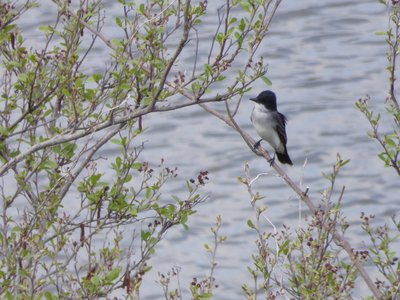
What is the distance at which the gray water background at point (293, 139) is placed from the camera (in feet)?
41.7

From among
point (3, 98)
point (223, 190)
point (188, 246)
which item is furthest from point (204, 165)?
point (3, 98)

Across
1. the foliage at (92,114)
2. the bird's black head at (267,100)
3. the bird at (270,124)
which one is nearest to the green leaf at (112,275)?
the foliage at (92,114)

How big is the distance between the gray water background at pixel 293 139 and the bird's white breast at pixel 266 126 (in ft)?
7.74

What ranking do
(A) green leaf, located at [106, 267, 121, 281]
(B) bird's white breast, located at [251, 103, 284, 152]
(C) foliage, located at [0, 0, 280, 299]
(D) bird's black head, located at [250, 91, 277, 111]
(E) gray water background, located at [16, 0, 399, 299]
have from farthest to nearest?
(E) gray water background, located at [16, 0, 399, 299], (D) bird's black head, located at [250, 91, 277, 111], (B) bird's white breast, located at [251, 103, 284, 152], (C) foliage, located at [0, 0, 280, 299], (A) green leaf, located at [106, 267, 121, 281]

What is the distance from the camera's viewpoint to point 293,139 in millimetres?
14344

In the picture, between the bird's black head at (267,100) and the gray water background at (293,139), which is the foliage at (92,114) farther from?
the gray water background at (293,139)

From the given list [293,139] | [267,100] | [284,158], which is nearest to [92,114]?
[284,158]

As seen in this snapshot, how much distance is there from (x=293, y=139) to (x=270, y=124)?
14.0 ft

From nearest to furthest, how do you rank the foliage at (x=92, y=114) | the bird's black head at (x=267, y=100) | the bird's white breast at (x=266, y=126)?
1. the foliage at (x=92, y=114)
2. the bird's white breast at (x=266, y=126)
3. the bird's black head at (x=267, y=100)

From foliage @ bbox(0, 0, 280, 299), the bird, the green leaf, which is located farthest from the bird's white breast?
the green leaf

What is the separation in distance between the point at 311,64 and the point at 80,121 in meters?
11.1

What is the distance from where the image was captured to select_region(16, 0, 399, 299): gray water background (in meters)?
12.7

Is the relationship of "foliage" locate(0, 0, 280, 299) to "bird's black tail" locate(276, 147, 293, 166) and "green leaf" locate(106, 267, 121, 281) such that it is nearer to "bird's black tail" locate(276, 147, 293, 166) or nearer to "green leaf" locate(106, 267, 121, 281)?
"green leaf" locate(106, 267, 121, 281)

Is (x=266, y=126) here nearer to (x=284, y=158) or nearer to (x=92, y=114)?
(x=284, y=158)
